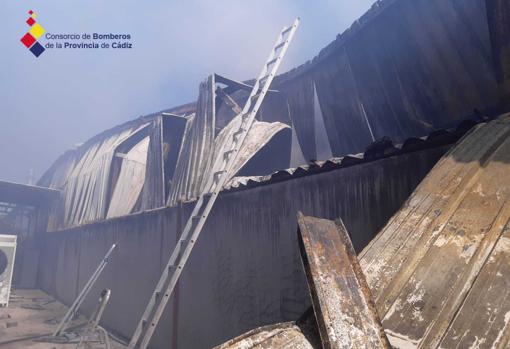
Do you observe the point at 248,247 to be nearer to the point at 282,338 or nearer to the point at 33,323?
the point at 282,338

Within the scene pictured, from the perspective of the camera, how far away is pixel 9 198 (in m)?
19.4

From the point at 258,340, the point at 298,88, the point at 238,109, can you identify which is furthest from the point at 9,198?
the point at 258,340

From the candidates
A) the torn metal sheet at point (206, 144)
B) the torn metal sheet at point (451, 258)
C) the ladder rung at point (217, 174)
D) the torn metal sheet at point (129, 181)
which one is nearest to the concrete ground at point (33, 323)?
the torn metal sheet at point (129, 181)

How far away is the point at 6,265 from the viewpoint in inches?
542

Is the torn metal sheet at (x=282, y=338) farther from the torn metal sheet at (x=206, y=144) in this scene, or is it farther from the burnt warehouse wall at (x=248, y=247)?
the torn metal sheet at (x=206, y=144)

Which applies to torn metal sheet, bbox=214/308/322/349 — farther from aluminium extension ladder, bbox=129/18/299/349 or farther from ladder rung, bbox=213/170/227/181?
ladder rung, bbox=213/170/227/181

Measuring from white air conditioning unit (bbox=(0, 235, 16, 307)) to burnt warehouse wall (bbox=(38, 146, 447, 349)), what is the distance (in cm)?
682

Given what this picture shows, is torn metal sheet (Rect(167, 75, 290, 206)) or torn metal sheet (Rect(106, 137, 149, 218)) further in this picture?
torn metal sheet (Rect(106, 137, 149, 218))

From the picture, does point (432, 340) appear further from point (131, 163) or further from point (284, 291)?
point (131, 163)

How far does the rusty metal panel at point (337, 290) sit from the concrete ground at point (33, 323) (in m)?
8.13

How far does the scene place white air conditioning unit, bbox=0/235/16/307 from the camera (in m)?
13.5

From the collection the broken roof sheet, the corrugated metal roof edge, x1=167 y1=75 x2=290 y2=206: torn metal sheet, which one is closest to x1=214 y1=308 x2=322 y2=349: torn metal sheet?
the corrugated metal roof edge

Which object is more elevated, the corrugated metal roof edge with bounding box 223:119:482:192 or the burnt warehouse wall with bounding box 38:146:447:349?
the corrugated metal roof edge with bounding box 223:119:482:192

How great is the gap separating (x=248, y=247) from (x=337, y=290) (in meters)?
4.02
